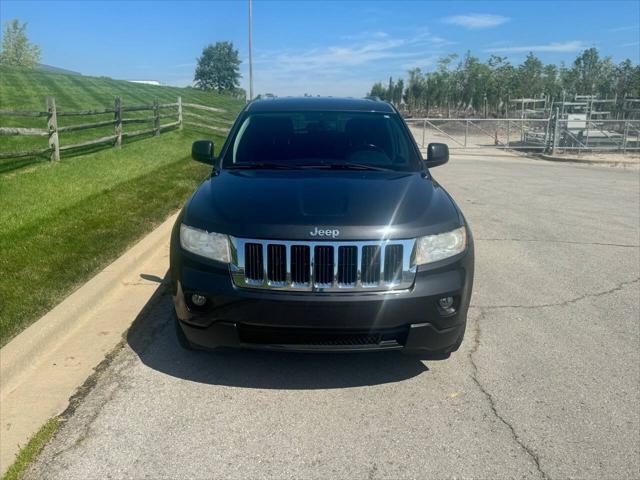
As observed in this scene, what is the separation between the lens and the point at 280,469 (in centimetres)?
274

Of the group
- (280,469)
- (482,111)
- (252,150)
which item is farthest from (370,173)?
(482,111)

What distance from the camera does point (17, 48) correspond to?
262ft

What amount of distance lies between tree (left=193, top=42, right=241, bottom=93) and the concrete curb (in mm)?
96647

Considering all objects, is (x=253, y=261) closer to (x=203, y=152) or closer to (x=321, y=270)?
(x=321, y=270)

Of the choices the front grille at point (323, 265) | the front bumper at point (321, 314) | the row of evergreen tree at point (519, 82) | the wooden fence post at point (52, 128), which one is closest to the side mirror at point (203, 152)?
the front bumper at point (321, 314)

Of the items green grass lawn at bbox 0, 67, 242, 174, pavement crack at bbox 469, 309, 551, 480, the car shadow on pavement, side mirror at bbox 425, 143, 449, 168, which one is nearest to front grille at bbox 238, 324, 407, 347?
the car shadow on pavement

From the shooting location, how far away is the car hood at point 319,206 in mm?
3266

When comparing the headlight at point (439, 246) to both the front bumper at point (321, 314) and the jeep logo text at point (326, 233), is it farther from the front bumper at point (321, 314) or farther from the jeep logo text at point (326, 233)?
the jeep logo text at point (326, 233)

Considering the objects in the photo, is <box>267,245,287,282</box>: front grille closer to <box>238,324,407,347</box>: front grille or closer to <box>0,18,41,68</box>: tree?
<box>238,324,407,347</box>: front grille

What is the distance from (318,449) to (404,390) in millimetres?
809

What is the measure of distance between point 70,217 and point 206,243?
4.51 m

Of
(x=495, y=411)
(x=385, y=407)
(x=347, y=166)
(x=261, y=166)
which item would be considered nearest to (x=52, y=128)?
(x=261, y=166)

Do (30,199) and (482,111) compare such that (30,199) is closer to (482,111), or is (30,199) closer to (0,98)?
(0,98)

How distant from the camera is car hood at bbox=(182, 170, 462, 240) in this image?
327cm
